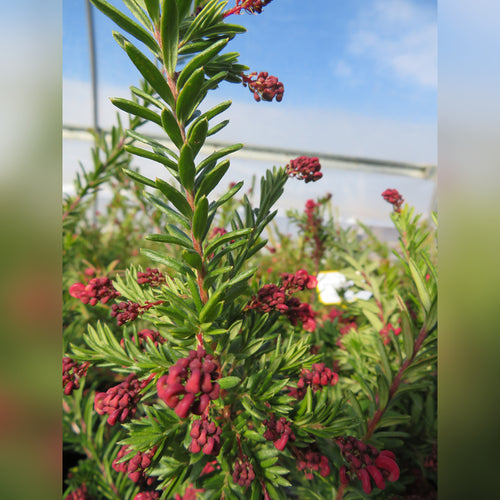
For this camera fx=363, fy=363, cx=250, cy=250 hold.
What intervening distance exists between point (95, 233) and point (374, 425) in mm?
1230

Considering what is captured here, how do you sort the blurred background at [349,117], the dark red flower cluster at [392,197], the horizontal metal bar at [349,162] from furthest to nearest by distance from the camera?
the horizontal metal bar at [349,162] < the blurred background at [349,117] < the dark red flower cluster at [392,197]

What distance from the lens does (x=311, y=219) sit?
90 cm

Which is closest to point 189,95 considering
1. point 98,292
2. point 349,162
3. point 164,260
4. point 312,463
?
point 164,260

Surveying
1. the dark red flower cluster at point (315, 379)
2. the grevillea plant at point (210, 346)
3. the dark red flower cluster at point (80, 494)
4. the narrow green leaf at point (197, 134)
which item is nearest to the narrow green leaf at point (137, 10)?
the grevillea plant at point (210, 346)

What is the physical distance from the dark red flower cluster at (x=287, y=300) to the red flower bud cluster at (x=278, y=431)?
0.11m

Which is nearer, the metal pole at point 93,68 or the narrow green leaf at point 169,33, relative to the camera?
the narrow green leaf at point 169,33

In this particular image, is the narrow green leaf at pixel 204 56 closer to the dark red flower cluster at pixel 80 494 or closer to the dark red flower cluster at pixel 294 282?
the dark red flower cluster at pixel 294 282

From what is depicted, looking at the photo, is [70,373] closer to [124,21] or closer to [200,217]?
[200,217]

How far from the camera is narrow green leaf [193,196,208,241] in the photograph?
28 centimetres

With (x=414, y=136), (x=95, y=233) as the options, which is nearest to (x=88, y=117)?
(x=95, y=233)

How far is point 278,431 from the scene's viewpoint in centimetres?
33

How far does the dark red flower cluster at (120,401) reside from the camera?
312 millimetres
